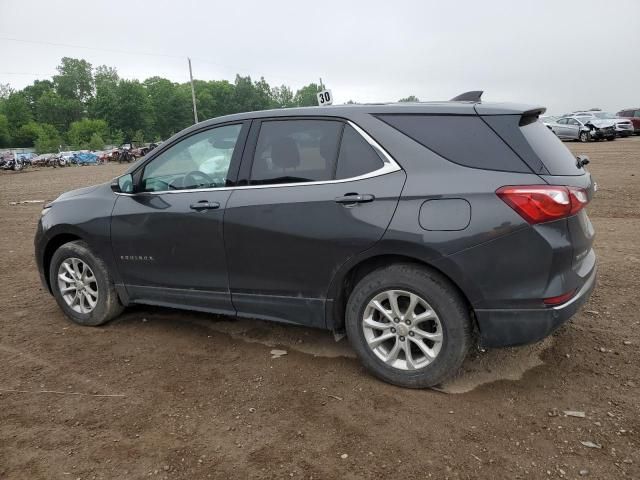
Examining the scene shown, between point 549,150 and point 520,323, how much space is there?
40.8 inches

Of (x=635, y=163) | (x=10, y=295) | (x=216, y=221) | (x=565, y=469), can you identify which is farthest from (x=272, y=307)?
(x=635, y=163)

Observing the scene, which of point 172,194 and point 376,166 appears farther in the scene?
point 172,194

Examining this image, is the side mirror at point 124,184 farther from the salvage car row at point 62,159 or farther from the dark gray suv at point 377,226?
the salvage car row at point 62,159

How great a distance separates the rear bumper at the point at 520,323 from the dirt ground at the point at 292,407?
0.41 metres

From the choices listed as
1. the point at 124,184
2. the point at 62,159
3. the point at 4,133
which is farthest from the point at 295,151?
the point at 4,133

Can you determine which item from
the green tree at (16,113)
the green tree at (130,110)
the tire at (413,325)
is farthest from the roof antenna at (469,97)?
the green tree at (16,113)

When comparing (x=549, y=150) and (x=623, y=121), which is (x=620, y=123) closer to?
(x=623, y=121)

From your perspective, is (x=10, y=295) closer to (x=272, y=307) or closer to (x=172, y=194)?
(x=172, y=194)

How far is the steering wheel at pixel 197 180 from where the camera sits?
3.83 meters

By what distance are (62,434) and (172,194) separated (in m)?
1.80

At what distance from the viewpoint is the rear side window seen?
2.92m

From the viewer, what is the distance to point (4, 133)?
91.1 meters

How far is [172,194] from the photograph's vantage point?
12.9 feet

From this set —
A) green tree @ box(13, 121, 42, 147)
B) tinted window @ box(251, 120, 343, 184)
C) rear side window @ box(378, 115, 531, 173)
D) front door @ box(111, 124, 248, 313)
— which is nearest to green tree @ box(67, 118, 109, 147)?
green tree @ box(13, 121, 42, 147)
